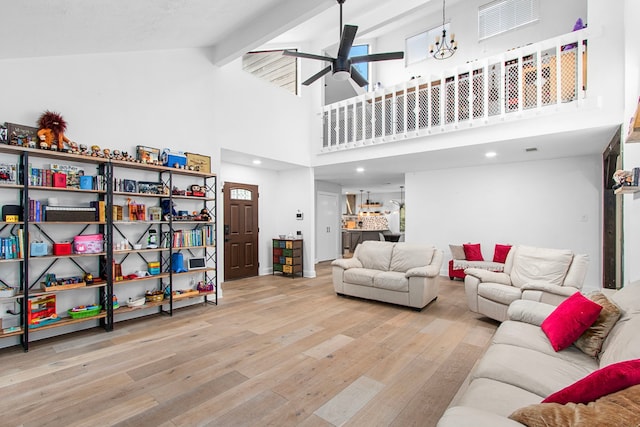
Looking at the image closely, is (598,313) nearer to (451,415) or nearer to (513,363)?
(513,363)

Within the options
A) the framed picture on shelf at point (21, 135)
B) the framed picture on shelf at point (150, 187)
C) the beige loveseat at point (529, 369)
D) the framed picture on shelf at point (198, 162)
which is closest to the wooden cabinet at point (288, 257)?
the framed picture on shelf at point (198, 162)

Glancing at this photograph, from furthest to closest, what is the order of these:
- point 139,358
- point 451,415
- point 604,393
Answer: point 139,358 < point 451,415 < point 604,393

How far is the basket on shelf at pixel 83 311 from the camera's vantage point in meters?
3.41

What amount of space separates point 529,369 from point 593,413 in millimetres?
872

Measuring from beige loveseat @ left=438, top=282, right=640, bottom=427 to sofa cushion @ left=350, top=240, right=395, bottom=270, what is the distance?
107 inches

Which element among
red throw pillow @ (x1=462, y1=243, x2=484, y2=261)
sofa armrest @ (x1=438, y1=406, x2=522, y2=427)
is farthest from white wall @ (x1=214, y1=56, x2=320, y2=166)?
sofa armrest @ (x1=438, y1=406, x2=522, y2=427)

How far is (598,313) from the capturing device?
6.72ft

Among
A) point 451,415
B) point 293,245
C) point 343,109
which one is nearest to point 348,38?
point 343,109

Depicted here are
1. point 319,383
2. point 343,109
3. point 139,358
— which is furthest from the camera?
point 343,109

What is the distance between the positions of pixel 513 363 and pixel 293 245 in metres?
5.27

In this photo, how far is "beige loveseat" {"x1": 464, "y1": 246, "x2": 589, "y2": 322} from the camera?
3377 millimetres

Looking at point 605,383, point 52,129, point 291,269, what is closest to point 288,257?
point 291,269

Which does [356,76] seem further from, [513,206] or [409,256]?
[513,206]

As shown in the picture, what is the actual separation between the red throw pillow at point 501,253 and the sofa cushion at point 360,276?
2810 millimetres
